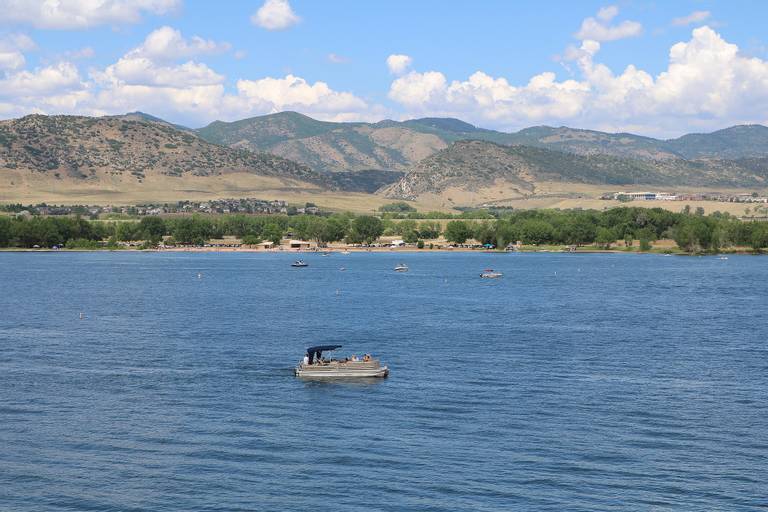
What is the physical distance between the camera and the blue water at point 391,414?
54.7 m

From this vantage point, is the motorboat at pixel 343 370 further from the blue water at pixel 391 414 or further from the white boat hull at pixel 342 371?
the blue water at pixel 391 414

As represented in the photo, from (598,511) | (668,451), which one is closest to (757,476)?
(668,451)

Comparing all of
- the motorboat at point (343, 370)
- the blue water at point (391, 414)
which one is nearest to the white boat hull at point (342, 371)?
the motorboat at point (343, 370)

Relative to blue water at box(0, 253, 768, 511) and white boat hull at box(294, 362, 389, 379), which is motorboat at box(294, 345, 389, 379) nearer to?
white boat hull at box(294, 362, 389, 379)

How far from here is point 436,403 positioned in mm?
74812

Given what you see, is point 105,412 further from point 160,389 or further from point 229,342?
point 229,342

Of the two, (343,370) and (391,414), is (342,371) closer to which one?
(343,370)

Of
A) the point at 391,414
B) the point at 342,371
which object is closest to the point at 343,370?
the point at 342,371

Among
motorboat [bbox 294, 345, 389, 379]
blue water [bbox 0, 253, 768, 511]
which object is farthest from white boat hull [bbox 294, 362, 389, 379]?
blue water [bbox 0, 253, 768, 511]

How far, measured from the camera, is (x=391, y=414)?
→ 71250 millimetres

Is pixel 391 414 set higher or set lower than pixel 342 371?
lower

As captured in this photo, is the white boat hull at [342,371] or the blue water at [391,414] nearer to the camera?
the blue water at [391,414]

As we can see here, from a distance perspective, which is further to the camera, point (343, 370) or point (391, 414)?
point (343, 370)

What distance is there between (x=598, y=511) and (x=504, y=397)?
26.0 metres
